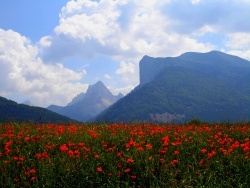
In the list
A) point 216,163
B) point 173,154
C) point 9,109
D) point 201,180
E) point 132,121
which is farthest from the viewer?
point 9,109

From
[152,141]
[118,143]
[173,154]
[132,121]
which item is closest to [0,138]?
[118,143]

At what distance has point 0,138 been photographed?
35.1 feet

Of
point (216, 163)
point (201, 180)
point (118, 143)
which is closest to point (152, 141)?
point (118, 143)

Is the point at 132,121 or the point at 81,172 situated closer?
the point at 81,172

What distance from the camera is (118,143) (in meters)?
10.2

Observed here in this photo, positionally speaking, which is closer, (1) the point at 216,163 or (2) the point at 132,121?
(1) the point at 216,163

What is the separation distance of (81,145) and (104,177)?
6.19 ft

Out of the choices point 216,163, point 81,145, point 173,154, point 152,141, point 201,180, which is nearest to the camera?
point 201,180

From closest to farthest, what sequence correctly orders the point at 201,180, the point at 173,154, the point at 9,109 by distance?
1. the point at 201,180
2. the point at 173,154
3. the point at 9,109

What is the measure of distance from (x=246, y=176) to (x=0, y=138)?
7.29 meters

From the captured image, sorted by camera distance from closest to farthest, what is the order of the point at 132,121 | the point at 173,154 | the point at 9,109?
the point at 173,154 → the point at 132,121 → the point at 9,109

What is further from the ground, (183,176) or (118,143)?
(118,143)

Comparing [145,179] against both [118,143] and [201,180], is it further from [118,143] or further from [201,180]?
[118,143]

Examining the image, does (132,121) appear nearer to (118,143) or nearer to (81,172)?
(118,143)
